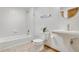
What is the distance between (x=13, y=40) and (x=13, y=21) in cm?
19

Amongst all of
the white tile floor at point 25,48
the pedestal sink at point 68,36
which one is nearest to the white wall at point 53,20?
the pedestal sink at point 68,36

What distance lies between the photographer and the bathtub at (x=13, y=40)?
0.81 metres

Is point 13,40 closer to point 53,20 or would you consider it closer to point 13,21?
point 13,21

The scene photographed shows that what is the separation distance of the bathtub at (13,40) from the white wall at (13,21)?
4 centimetres

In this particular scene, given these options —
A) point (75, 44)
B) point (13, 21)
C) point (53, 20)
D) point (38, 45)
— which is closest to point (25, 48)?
point (38, 45)

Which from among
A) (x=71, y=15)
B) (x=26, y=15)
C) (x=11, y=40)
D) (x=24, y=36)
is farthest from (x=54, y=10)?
(x=11, y=40)

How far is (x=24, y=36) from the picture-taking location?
0.86 metres

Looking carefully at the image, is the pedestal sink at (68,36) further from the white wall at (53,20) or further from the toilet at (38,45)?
the toilet at (38,45)

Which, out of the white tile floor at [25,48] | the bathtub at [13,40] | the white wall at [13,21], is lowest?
the white tile floor at [25,48]

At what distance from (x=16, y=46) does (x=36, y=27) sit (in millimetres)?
272

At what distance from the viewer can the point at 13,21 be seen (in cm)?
84

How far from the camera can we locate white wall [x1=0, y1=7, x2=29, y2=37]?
0.82 meters

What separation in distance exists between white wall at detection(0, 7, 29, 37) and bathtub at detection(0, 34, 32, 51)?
39mm
